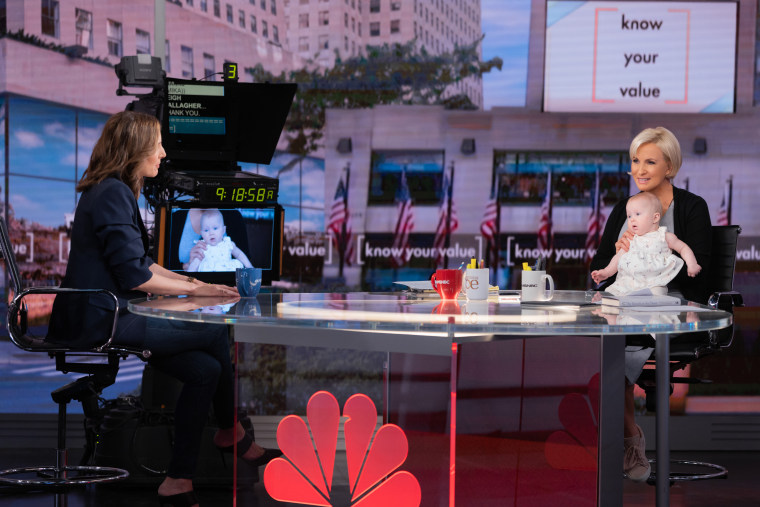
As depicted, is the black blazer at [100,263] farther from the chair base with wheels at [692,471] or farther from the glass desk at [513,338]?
the chair base with wheels at [692,471]

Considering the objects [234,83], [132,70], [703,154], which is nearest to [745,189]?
[703,154]

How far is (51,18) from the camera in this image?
4336 millimetres

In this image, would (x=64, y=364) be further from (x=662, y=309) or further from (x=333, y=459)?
(x=662, y=309)

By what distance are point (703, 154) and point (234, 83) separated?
7.88 ft

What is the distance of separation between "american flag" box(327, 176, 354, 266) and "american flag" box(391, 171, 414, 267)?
234 mm

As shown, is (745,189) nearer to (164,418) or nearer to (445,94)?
(445,94)

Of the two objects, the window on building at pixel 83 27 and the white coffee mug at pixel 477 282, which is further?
the window on building at pixel 83 27

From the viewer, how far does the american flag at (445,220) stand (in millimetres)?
4434

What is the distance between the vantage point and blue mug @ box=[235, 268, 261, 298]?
265cm

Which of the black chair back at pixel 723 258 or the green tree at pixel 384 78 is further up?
the green tree at pixel 384 78

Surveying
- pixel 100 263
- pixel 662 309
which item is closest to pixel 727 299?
pixel 662 309

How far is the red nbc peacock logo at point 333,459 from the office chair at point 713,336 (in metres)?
1.36

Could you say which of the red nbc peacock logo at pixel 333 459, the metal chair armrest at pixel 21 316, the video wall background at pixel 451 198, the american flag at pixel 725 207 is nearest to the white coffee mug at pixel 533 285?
the red nbc peacock logo at pixel 333 459

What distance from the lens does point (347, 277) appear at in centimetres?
444
